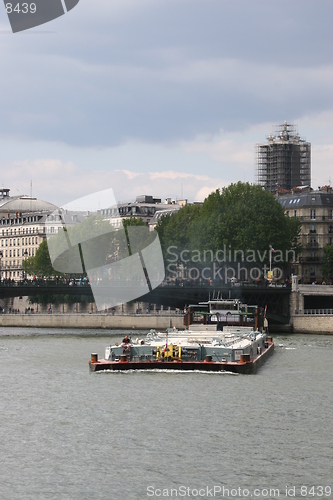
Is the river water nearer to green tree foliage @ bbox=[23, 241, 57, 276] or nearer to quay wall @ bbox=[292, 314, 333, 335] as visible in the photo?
quay wall @ bbox=[292, 314, 333, 335]

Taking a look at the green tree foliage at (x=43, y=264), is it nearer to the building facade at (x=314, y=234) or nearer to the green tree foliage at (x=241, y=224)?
the green tree foliage at (x=241, y=224)

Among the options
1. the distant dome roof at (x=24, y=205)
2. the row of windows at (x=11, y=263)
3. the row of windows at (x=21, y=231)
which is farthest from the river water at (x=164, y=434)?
the distant dome roof at (x=24, y=205)

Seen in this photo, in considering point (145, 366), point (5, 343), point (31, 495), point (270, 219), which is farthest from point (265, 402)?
point (270, 219)

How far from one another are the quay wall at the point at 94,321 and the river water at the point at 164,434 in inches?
1721

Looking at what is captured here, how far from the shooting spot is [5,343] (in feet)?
252

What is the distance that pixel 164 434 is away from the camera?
35344 millimetres

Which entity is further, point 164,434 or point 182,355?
point 182,355

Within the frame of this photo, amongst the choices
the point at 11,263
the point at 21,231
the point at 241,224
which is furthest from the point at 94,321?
the point at 11,263

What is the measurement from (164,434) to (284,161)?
14270 cm

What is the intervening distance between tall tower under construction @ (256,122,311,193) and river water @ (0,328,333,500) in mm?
120313

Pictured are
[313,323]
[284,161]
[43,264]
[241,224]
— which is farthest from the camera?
[284,161]

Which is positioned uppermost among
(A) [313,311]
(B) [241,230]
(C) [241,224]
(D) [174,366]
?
(C) [241,224]

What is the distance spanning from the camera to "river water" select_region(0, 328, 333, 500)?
28656 millimetres

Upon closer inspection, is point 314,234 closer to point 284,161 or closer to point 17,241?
point 284,161
